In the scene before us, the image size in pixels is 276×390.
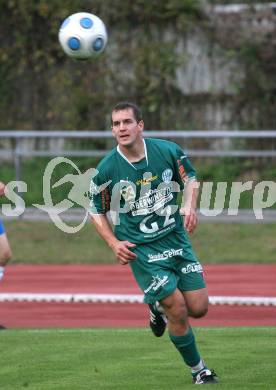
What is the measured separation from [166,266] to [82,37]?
15.3 feet

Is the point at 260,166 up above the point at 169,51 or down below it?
below

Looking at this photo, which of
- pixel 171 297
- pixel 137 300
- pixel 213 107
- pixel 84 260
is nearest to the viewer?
pixel 171 297

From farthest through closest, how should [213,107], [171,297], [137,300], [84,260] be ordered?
[213,107], [84,260], [137,300], [171,297]

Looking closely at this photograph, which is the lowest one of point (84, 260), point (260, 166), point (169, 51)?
point (84, 260)

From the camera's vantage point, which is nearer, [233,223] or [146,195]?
[146,195]

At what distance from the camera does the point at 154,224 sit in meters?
7.70

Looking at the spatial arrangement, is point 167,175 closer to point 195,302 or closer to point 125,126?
point 125,126

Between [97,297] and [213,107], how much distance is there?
8.02 metres

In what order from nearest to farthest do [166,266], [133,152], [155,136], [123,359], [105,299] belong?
[166,266], [133,152], [123,359], [105,299], [155,136]

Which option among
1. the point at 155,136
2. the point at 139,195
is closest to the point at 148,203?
the point at 139,195

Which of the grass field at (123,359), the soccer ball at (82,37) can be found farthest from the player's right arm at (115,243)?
the soccer ball at (82,37)

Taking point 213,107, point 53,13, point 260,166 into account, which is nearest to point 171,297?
point 260,166

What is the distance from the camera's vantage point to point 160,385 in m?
7.54

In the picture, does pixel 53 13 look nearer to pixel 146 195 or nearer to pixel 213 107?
pixel 213 107
